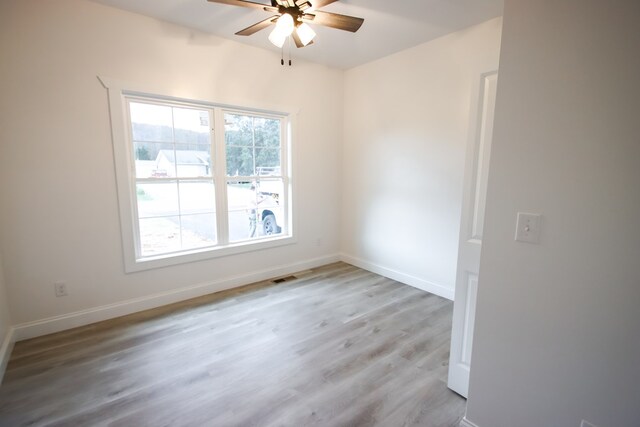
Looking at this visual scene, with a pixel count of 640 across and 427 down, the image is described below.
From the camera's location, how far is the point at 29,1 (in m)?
2.17

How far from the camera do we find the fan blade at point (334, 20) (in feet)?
6.88

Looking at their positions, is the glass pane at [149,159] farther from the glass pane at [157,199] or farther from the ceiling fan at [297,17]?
the ceiling fan at [297,17]

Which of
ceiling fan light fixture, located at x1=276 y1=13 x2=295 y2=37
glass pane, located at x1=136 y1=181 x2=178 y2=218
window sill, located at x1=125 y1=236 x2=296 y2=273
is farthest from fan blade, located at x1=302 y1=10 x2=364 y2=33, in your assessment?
window sill, located at x1=125 y1=236 x2=296 y2=273

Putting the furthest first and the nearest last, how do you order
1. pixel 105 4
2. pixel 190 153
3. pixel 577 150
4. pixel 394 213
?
pixel 394 213, pixel 190 153, pixel 105 4, pixel 577 150

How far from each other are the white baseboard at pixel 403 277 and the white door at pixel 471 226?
1414 mm

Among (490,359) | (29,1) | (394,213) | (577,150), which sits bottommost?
(490,359)

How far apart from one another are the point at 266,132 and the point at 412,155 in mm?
1807

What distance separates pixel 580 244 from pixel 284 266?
3.16 metres

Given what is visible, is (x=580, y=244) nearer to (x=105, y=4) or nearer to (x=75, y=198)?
(x=75, y=198)

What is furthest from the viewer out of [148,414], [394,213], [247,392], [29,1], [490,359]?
[394,213]

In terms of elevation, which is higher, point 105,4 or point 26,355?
point 105,4

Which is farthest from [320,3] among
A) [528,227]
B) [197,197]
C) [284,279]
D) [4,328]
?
[4,328]

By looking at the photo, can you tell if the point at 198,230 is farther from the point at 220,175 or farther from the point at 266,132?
the point at 266,132

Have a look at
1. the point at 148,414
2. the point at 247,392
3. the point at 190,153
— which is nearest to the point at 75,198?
the point at 190,153
